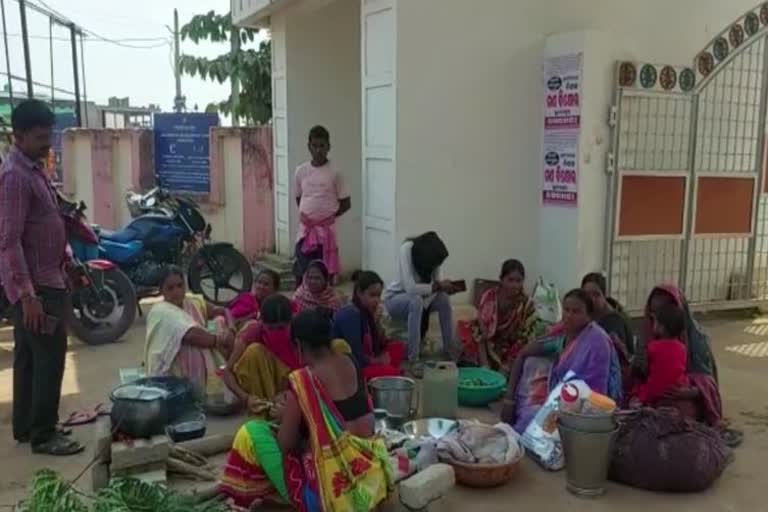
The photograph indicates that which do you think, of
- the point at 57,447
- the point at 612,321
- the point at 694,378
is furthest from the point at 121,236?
the point at 694,378

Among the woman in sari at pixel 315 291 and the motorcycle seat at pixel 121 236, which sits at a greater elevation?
the motorcycle seat at pixel 121 236

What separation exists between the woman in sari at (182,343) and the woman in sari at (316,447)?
3.83 ft

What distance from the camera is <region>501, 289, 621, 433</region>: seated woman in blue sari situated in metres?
3.79

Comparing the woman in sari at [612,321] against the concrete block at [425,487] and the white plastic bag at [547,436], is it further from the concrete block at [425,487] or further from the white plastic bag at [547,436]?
the concrete block at [425,487]

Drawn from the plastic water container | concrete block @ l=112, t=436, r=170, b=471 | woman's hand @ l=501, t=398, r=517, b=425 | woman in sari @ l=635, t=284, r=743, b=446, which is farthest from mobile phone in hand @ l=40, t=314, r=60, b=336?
woman in sari @ l=635, t=284, r=743, b=446

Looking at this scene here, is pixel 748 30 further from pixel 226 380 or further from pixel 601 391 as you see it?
pixel 226 380

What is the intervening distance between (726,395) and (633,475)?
5.77 feet

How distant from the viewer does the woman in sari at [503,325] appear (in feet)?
16.7

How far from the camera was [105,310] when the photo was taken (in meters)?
5.97

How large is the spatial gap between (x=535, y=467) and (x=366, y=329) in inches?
54.4

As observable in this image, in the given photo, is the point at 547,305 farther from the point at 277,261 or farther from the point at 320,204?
the point at 277,261

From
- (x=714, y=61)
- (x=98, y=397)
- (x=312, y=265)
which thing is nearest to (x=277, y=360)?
(x=312, y=265)

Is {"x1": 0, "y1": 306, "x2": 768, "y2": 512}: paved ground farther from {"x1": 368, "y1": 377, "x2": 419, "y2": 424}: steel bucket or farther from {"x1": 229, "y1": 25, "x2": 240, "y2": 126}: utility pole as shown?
{"x1": 229, "y1": 25, "x2": 240, "y2": 126}: utility pole

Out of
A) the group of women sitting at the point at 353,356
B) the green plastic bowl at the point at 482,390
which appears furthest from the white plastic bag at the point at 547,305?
the green plastic bowl at the point at 482,390
